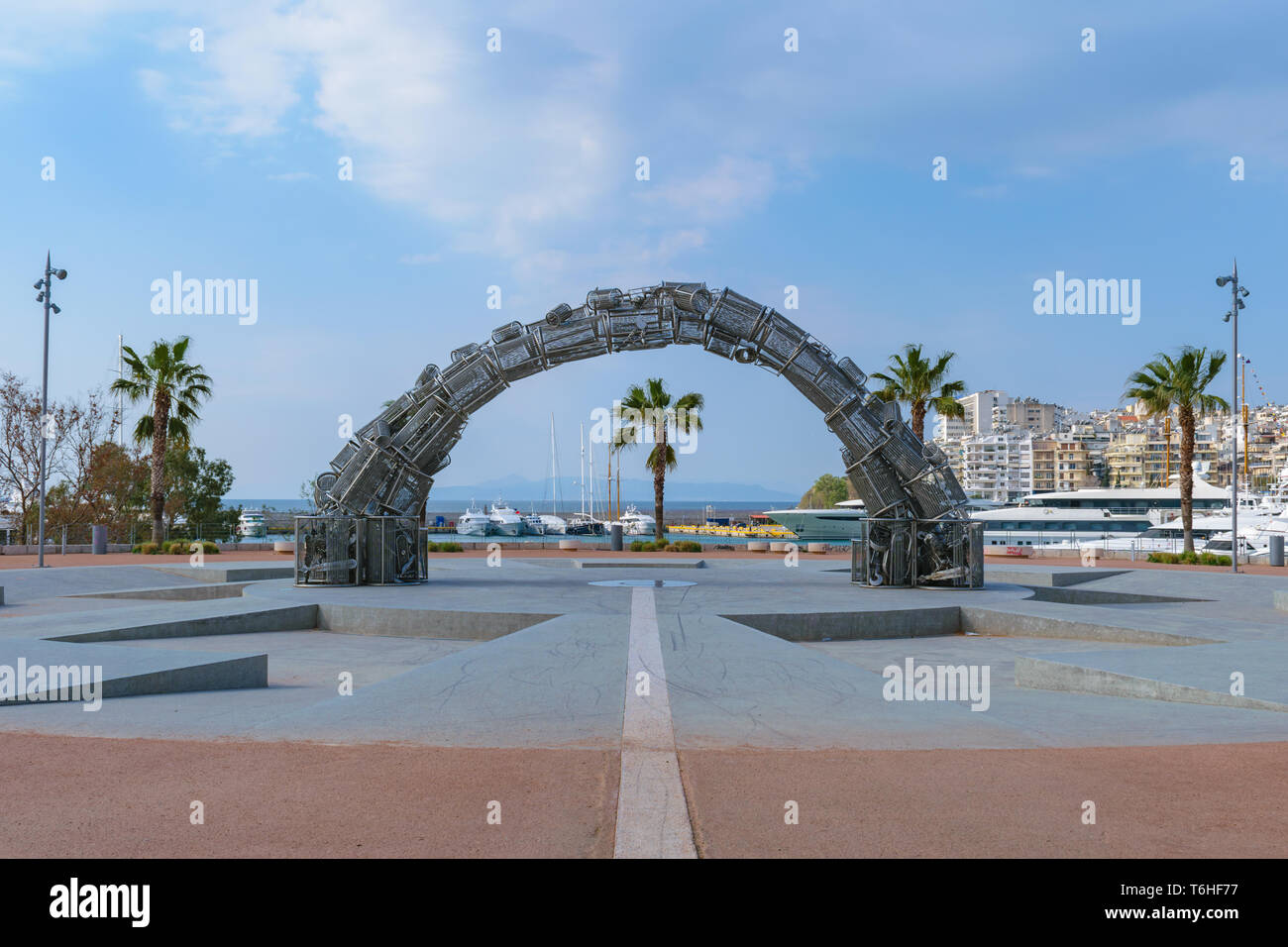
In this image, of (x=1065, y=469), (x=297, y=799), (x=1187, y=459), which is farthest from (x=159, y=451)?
(x=1065, y=469)

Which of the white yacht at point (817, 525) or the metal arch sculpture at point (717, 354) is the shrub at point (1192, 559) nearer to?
the metal arch sculpture at point (717, 354)

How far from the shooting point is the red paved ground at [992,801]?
506 cm

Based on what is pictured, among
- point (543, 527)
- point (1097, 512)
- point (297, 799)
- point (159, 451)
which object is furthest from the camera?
point (543, 527)

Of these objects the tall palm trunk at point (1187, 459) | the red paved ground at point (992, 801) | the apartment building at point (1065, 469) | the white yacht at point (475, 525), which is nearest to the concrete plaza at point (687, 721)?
the red paved ground at point (992, 801)

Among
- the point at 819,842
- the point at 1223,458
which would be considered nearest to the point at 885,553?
the point at 819,842

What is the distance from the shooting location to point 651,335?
66.0 ft

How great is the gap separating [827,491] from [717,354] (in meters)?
165

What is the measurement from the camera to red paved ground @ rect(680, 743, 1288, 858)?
5.06 m

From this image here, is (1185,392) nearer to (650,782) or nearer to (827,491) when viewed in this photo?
(650,782)

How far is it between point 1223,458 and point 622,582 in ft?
708

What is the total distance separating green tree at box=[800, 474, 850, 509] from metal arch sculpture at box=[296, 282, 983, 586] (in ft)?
512

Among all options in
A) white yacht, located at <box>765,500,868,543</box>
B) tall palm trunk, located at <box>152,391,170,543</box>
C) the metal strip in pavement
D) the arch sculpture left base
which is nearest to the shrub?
the arch sculpture left base

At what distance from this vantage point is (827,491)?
18088 cm

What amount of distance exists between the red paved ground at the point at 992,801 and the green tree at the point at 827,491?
553 ft
